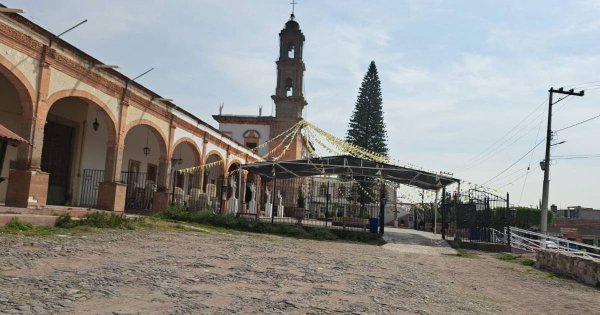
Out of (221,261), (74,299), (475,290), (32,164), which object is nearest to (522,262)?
(475,290)

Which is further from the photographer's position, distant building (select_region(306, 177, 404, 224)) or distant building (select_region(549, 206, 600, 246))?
distant building (select_region(549, 206, 600, 246))

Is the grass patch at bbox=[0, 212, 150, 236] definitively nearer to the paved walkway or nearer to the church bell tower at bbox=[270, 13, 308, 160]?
the paved walkway

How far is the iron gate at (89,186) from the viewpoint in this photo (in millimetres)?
16922

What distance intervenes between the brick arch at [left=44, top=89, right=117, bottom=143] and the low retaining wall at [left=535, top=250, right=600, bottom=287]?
13.5 m

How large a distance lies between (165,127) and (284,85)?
63.1 feet

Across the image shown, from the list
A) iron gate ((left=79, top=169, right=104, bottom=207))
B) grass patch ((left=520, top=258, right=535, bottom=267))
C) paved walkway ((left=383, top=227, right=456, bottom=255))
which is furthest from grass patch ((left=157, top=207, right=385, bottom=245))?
grass patch ((left=520, top=258, right=535, bottom=267))

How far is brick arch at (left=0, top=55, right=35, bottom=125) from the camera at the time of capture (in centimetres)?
1105

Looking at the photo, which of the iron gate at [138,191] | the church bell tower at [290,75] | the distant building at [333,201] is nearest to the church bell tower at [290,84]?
the church bell tower at [290,75]

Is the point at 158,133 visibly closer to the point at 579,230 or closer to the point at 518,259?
the point at 518,259

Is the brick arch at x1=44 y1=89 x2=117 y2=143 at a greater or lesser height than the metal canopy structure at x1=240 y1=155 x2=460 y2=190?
greater

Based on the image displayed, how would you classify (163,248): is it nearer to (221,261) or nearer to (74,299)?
(221,261)

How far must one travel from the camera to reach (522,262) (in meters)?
13.4

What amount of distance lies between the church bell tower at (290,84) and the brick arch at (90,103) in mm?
21695

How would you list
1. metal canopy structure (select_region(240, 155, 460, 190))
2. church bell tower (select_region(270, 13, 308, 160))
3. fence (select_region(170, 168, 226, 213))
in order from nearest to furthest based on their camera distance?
1. metal canopy structure (select_region(240, 155, 460, 190))
2. fence (select_region(170, 168, 226, 213))
3. church bell tower (select_region(270, 13, 308, 160))
